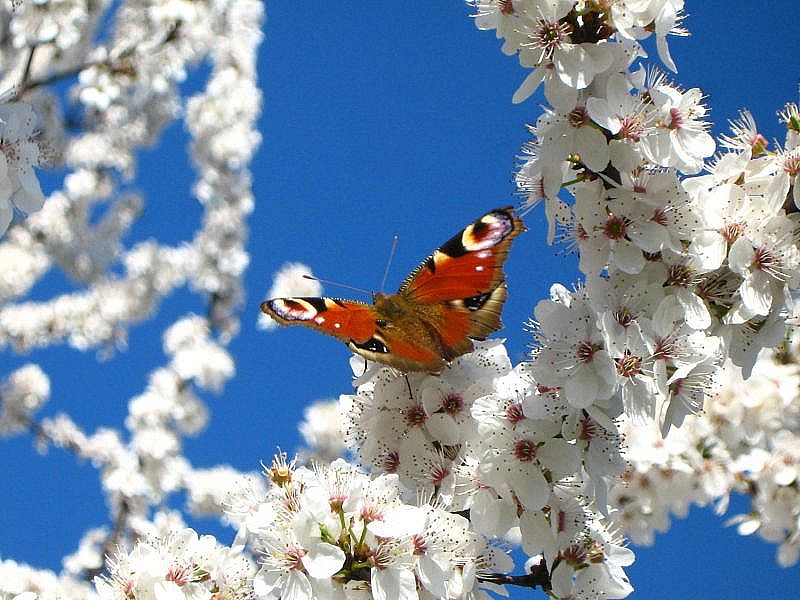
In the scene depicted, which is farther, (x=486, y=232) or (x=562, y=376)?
(x=486, y=232)

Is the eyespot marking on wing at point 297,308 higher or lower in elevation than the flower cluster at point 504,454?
higher

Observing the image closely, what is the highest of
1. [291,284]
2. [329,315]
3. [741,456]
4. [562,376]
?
[291,284]

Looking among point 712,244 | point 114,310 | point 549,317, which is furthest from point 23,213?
point 114,310

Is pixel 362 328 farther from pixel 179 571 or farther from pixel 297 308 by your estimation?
pixel 179 571

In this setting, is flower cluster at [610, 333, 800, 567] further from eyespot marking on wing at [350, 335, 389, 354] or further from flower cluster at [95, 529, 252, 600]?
flower cluster at [95, 529, 252, 600]

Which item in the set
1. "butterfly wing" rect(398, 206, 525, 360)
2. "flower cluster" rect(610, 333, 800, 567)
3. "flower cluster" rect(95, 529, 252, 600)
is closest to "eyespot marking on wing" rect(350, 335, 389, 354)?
"butterfly wing" rect(398, 206, 525, 360)

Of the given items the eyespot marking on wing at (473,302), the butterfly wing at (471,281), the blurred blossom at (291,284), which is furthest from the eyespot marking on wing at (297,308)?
the blurred blossom at (291,284)

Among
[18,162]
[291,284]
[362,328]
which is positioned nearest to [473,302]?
[362,328]

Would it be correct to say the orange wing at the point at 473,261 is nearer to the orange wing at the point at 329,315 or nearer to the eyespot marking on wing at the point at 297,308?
the orange wing at the point at 329,315

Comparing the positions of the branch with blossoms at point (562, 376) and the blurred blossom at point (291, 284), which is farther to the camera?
the blurred blossom at point (291, 284)
